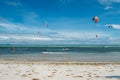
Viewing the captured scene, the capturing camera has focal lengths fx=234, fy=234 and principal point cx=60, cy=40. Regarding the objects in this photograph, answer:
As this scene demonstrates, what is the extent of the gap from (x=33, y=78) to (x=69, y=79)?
216 centimetres

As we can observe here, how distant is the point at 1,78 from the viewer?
13961 mm

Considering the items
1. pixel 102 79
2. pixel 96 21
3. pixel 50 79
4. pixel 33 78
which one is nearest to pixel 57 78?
pixel 50 79

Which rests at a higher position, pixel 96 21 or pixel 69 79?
pixel 96 21

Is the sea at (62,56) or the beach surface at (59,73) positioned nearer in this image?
the beach surface at (59,73)

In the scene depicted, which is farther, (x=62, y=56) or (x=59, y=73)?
(x=62, y=56)

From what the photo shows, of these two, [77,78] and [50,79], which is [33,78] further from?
[77,78]

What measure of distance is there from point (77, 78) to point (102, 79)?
152 cm

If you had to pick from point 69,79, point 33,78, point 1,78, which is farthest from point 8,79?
point 69,79

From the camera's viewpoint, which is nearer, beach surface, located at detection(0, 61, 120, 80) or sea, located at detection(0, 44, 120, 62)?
beach surface, located at detection(0, 61, 120, 80)

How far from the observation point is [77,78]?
14148 mm

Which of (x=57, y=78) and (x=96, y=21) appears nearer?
(x=57, y=78)

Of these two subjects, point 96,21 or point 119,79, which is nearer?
point 119,79

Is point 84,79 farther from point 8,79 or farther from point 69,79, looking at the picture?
point 8,79

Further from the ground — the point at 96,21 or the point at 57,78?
the point at 96,21
